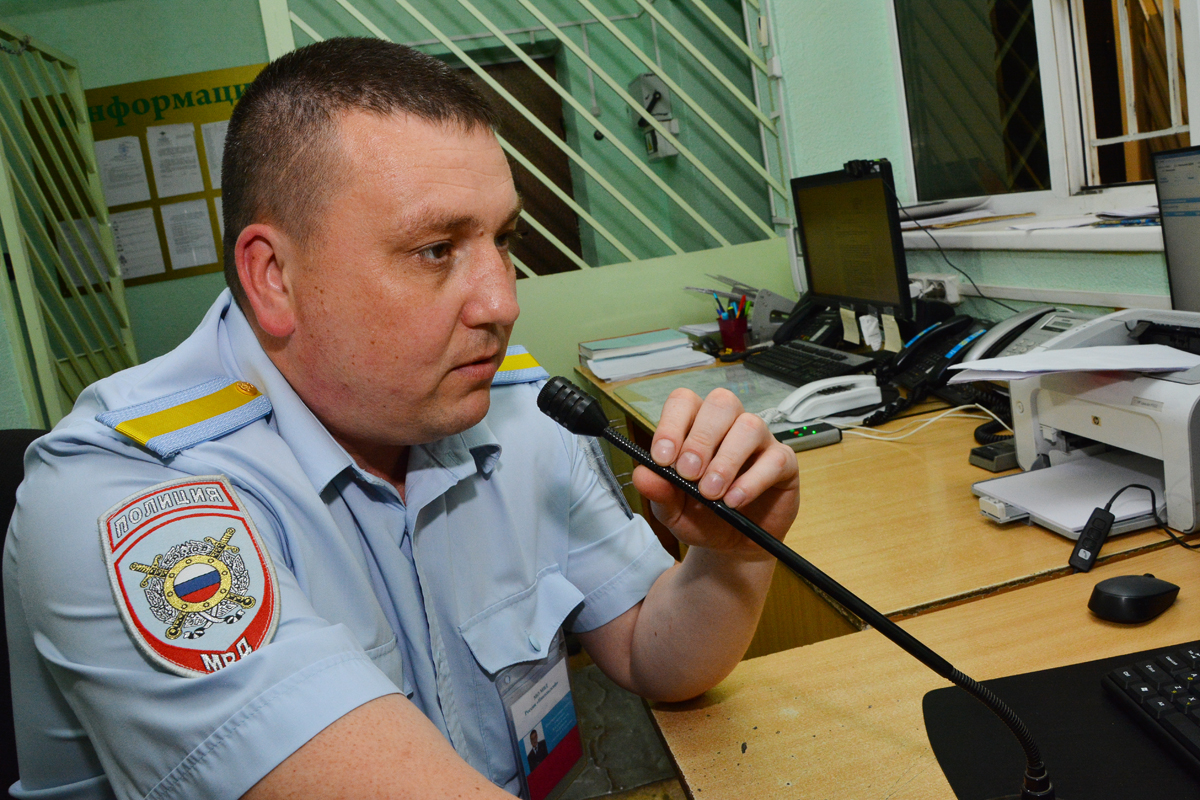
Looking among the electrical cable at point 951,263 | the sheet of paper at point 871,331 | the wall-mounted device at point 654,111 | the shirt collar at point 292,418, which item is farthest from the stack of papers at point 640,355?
the shirt collar at point 292,418

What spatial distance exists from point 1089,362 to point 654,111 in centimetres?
237

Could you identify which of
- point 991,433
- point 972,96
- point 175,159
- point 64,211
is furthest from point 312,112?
point 175,159

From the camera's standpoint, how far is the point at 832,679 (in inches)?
31.0

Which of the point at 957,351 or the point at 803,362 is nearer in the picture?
the point at 957,351

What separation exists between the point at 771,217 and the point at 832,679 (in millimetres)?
2365

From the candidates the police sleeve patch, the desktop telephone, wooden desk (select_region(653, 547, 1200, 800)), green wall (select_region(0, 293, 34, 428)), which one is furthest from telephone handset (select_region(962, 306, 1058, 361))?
green wall (select_region(0, 293, 34, 428))

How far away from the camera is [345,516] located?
2.60 feet

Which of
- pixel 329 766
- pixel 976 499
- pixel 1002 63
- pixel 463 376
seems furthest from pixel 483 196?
pixel 1002 63

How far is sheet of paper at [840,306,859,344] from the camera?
2064 millimetres

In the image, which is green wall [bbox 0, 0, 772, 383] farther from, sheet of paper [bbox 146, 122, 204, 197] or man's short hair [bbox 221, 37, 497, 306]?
man's short hair [bbox 221, 37, 497, 306]

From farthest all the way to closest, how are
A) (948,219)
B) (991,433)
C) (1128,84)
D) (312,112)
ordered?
1. (948,219)
2. (1128,84)
3. (991,433)
4. (312,112)

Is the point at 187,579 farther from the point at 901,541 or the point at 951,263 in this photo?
the point at 951,263

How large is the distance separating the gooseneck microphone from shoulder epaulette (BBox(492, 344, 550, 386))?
0.33 meters

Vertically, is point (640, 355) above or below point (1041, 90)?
below
